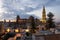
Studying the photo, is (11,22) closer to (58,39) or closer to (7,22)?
(7,22)

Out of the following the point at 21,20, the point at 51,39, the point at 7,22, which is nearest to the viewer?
the point at 51,39

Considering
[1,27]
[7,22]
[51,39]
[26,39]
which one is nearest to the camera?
[51,39]

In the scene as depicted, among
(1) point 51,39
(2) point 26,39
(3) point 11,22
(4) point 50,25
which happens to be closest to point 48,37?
(1) point 51,39

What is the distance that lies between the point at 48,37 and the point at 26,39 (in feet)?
7.51

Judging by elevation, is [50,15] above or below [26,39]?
above

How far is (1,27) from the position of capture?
23984 millimetres

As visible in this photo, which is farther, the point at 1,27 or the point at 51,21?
the point at 1,27

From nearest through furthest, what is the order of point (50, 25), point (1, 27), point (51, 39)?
point (51, 39)
point (50, 25)
point (1, 27)

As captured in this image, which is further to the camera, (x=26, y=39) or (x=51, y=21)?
(x=51, y=21)

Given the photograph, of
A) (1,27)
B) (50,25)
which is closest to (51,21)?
(50,25)

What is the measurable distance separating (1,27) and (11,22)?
18.4 meters

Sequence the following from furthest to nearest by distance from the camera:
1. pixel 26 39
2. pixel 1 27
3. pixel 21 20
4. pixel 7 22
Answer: pixel 21 20 < pixel 7 22 < pixel 1 27 < pixel 26 39

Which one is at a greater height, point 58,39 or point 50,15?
point 50,15

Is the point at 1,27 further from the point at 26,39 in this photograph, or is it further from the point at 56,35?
the point at 56,35
